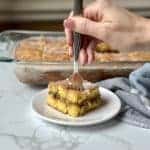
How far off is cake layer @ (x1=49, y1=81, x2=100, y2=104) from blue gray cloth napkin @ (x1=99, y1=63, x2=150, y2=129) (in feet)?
0.23

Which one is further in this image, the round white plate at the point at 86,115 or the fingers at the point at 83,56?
the fingers at the point at 83,56

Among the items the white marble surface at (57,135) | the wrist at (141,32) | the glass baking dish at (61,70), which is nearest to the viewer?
the white marble surface at (57,135)

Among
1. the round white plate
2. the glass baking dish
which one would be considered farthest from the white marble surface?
the glass baking dish

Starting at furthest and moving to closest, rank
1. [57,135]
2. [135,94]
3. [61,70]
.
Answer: [61,70] → [135,94] → [57,135]

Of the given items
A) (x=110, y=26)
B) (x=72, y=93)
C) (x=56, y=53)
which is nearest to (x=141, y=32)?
(x=110, y=26)

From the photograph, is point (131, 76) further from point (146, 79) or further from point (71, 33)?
point (71, 33)

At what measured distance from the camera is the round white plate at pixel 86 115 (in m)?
0.79

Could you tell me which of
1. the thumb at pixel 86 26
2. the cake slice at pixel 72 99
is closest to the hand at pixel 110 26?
the thumb at pixel 86 26

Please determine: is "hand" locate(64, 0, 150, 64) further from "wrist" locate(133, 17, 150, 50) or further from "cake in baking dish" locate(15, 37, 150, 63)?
"cake in baking dish" locate(15, 37, 150, 63)

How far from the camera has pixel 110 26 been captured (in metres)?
0.83

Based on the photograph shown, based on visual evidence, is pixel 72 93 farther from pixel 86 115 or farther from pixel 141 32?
pixel 141 32

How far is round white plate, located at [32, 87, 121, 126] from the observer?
788 mm

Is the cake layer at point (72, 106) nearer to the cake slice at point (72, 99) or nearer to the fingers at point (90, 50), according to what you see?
the cake slice at point (72, 99)

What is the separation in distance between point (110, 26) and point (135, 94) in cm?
16
